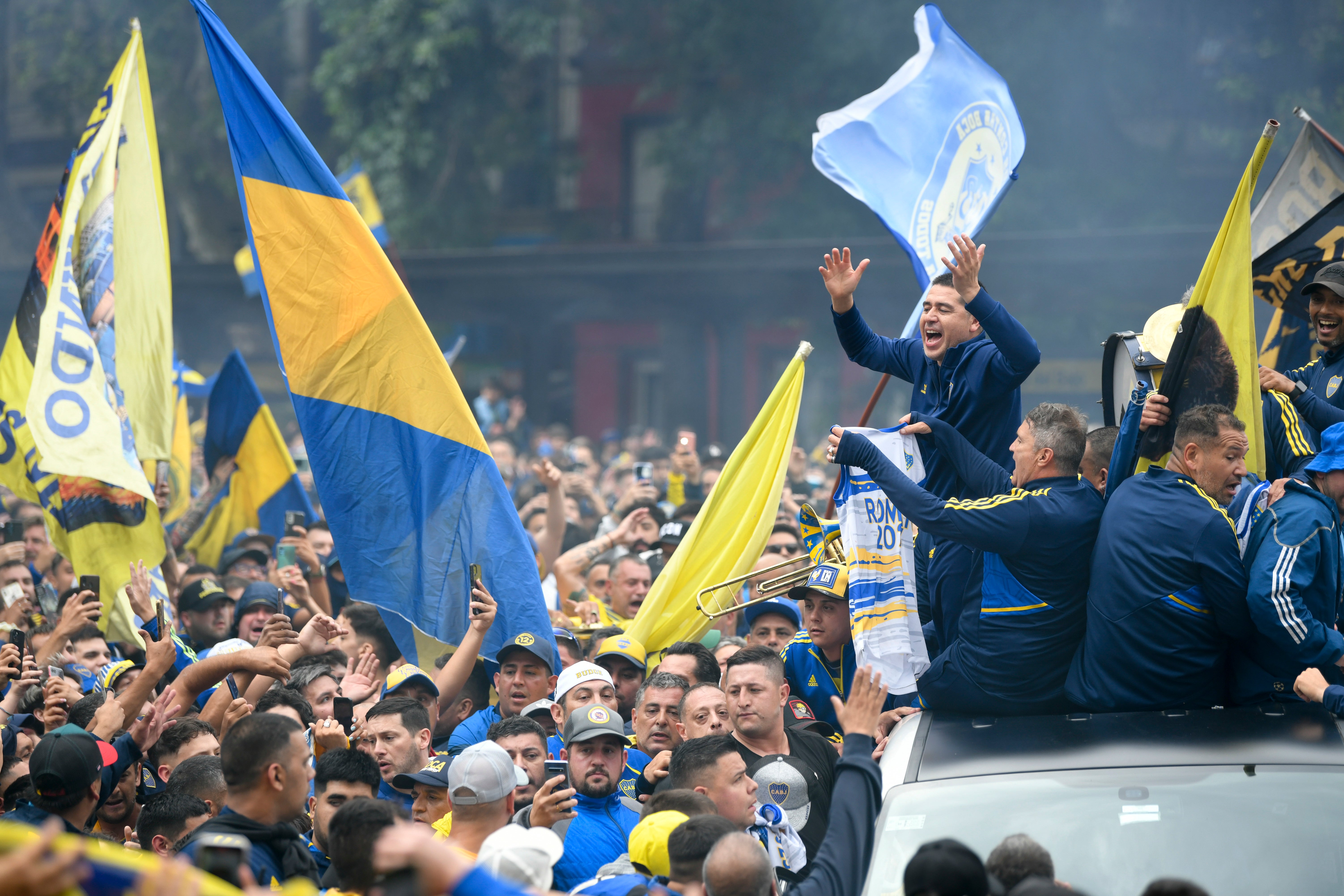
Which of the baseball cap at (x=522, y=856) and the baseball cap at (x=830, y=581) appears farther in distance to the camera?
the baseball cap at (x=830, y=581)

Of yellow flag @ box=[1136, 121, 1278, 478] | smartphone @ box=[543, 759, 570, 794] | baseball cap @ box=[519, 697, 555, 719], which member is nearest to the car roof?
yellow flag @ box=[1136, 121, 1278, 478]

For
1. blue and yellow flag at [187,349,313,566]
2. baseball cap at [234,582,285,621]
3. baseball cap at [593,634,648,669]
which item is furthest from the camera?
blue and yellow flag at [187,349,313,566]

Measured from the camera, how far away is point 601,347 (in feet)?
86.3

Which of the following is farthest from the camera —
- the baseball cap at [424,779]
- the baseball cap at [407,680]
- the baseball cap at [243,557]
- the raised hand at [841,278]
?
the baseball cap at [243,557]

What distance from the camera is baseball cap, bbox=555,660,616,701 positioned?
5.81 meters

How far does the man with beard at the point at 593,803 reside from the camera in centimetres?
473

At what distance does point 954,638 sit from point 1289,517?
1.33 meters

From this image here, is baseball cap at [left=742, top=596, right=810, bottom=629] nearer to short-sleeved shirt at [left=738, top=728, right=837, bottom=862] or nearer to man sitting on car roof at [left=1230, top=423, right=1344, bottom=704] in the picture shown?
short-sleeved shirt at [left=738, top=728, right=837, bottom=862]

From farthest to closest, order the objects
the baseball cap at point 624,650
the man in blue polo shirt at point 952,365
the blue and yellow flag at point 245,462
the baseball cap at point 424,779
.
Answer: the blue and yellow flag at point 245,462 → the baseball cap at point 624,650 → the man in blue polo shirt at point 952,365 → the baseball cap at point 424,779

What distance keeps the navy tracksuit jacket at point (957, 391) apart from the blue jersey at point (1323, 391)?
109cm

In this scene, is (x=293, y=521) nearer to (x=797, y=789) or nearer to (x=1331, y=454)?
(x=797, y=789)

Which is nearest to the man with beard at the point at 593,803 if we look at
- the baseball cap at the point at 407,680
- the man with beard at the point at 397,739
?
the man with beard at the point at 397,739

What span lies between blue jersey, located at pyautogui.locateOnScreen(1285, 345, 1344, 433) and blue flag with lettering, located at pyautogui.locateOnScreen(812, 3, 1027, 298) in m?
2.10

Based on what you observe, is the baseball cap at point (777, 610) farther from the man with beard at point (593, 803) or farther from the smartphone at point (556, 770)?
the man with beard at point (593, 803)
